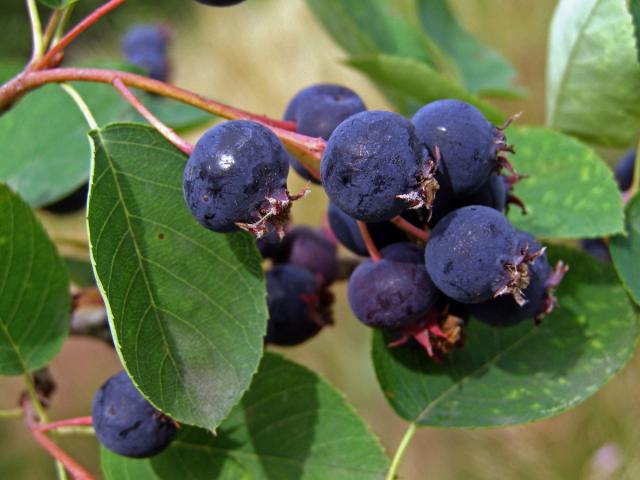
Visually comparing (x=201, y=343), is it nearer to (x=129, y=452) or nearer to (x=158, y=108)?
(x=129, y=452)

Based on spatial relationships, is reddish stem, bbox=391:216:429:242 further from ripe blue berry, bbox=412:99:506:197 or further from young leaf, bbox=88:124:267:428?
young leaf, bbox=88:124:267:428

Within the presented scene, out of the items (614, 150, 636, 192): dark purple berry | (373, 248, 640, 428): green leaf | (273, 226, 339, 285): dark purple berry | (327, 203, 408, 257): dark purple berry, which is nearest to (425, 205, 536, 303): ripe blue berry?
(327, 203, 408, 257): dark purple berry

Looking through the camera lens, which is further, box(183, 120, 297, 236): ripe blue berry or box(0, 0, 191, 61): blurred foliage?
box(0, 0, 191, 61): blurred foliage

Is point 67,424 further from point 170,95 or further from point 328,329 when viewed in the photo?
point 328,329

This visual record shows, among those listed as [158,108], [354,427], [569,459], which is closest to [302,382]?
[354,427]

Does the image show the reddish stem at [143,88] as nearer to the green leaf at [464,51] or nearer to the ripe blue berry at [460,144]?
the ripe blue berry at [460,144]

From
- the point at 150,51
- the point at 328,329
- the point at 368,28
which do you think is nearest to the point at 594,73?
the point at 368,28
